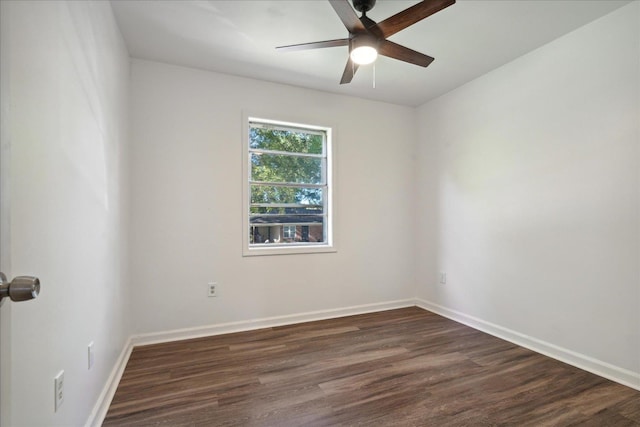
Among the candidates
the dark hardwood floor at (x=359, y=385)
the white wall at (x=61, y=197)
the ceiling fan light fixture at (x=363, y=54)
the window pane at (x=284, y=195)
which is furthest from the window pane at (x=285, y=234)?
the ceiling fan light fixture at (x=363, y=54)

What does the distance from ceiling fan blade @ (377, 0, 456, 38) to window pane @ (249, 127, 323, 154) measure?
1.75 meters

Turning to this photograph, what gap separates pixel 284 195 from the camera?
Result: 3.46 meters

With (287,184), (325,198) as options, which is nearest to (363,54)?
(287,184)

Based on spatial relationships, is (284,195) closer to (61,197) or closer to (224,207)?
(224,207)

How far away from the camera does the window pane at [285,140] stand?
3.34 metres

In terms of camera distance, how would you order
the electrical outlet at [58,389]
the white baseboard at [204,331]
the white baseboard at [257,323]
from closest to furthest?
the electrical outlet at [58,389] < the white baseboard at [204,331] < the white baseboard at [257,323]

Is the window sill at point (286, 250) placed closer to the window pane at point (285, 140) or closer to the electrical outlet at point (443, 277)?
the window pane at point (285, 140)

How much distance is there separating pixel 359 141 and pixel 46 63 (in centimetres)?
298

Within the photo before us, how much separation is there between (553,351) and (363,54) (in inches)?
109

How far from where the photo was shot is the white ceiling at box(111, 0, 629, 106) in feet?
6.95

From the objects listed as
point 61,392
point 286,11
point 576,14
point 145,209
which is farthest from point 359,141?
point 61,392

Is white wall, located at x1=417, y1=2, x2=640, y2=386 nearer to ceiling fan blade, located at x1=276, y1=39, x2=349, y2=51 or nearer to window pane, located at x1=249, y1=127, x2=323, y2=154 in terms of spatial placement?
window pane, located at x1=249, y1=127, x2=323, y2=154

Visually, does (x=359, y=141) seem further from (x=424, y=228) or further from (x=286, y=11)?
(x=286, y=11)

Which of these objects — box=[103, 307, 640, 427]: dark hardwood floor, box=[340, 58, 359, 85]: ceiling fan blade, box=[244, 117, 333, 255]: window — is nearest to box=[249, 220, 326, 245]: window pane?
box=[244, 117, 333, 255]: window
